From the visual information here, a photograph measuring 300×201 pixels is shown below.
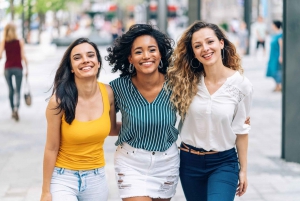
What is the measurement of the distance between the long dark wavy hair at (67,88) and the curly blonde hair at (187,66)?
0.53m

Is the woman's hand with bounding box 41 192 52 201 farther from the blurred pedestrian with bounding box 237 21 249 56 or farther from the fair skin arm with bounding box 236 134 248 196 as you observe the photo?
the blurred pedestrian with bounding box 237 21 249 56

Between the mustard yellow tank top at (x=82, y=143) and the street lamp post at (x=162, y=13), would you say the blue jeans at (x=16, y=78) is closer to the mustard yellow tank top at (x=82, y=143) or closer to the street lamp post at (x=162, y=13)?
the mustard yellow tank top at (x=82, y=143)

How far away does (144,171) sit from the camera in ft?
12.4

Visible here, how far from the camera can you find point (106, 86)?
3.82 m

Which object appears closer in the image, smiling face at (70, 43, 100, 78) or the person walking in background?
smiling face at (70, 43, 100, 78)

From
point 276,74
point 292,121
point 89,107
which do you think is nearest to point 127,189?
point 89,107

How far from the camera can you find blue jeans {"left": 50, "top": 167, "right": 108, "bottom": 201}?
137 inches

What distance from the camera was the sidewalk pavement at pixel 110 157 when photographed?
20.1 ft

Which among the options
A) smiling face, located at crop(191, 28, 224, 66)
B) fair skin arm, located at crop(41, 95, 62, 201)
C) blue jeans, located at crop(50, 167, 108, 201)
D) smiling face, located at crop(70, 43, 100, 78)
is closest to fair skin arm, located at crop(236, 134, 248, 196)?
smiling face, located at crop(191, 28, 224, 66)

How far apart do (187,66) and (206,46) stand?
209 mm

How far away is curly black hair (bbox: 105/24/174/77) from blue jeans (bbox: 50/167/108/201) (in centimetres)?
77

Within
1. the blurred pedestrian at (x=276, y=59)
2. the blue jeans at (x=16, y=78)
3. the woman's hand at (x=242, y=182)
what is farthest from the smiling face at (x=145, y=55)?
the blurred pedestrian at (x=276, y=59)

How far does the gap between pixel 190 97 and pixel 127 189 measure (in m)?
0.72

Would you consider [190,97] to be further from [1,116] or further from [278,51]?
[278,51]
